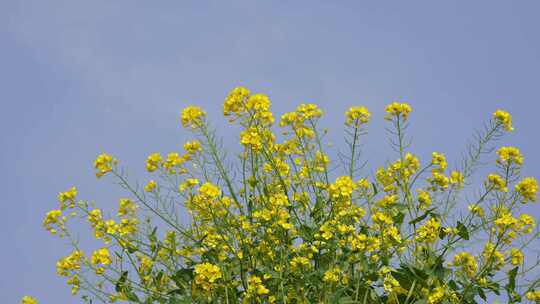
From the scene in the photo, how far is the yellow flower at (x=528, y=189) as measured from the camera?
4.00 meters

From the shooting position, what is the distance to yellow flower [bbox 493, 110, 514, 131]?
4.28m

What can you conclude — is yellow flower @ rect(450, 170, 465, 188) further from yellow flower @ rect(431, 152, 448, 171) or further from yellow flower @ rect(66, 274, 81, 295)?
yellow flower @ rect(66, 274, 81, 295)

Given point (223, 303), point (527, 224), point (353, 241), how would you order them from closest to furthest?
point (353, 241) → point (223, 303) → point (527, 224)

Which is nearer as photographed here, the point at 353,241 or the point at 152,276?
the point at 353,241

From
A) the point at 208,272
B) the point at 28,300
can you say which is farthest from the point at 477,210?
the point at 28,300

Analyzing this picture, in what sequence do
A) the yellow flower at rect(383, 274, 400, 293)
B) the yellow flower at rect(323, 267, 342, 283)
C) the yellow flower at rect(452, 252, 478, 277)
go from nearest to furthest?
the yellow flower at rect(323, 267, 342, 283) < the yellow flower at rect(383, 274, 400, 293) < the yellow flower at rect(452, 252, 478, 277)

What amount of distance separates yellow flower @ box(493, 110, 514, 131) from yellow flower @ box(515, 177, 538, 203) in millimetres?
444

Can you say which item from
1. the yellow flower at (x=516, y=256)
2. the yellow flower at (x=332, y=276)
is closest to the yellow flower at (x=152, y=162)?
the yellow flower at (x=332, y=276)

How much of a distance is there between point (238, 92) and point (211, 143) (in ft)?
1.21

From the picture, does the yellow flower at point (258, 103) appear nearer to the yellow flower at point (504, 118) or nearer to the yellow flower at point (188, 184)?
the yellow flower at point (188, 184)

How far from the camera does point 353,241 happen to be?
3650mm

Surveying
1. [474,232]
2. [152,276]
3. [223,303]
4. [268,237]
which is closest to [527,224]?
[474,232]

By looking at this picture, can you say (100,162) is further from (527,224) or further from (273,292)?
(527,224)

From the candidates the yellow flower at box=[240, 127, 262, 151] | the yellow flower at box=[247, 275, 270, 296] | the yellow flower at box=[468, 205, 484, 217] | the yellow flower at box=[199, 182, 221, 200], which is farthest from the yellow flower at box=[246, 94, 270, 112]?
the yellow flower at box=[468, 205, 484, 217]
